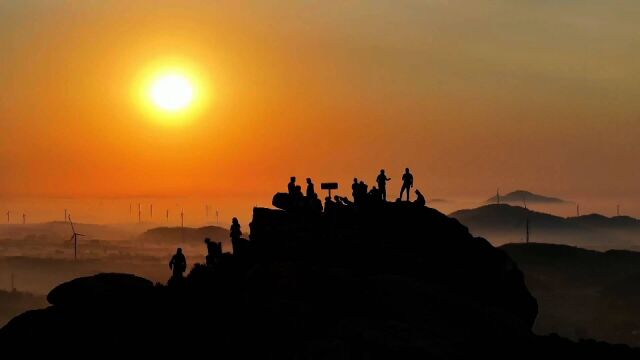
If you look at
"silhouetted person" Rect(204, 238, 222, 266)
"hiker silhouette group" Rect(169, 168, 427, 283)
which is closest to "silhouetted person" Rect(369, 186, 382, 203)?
"hiker silhouette group" Rect(169, 168, 427, 283)

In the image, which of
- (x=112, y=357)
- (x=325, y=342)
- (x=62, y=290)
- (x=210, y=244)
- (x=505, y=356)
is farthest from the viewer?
(x=210, y=244)

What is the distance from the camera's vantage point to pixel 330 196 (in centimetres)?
6431

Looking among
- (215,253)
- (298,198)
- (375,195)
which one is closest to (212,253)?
(215,253)

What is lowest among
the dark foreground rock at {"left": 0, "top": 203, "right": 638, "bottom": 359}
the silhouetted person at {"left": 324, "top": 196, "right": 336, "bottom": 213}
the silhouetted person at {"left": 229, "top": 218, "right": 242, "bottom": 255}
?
the dark foreground rock at {"left": 0, "top": 203, "right": 638, "bottom": 359}

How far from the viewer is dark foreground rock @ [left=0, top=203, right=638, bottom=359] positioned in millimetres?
43594

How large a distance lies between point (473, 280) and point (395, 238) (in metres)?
6.31

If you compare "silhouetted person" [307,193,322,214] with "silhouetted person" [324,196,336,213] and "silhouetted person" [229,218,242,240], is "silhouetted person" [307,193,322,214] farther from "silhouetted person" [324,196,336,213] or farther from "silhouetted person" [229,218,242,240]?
"silhouetted person" [229,218,242,240]

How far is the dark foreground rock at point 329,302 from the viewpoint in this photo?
43.6 metres

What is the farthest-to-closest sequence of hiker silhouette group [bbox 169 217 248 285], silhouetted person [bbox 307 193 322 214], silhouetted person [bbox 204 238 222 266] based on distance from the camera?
1. silhouetted person [bbox 307 193 322 214]
2. silhouetted person [bbox 204 238 222 266]
3. hiker silhouette group [bbox 169 217 248 285]

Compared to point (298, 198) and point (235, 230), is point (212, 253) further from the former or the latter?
point (298, 198)

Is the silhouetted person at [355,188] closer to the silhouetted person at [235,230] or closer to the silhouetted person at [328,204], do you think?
the silhouetted person at [328,204]

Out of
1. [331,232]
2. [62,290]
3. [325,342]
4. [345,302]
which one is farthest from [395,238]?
[62,290]

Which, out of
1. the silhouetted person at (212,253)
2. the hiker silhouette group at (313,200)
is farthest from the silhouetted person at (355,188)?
the silhouetted person at (212,253)

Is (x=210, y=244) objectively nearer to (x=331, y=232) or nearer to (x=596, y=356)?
(x=331, y=232)
